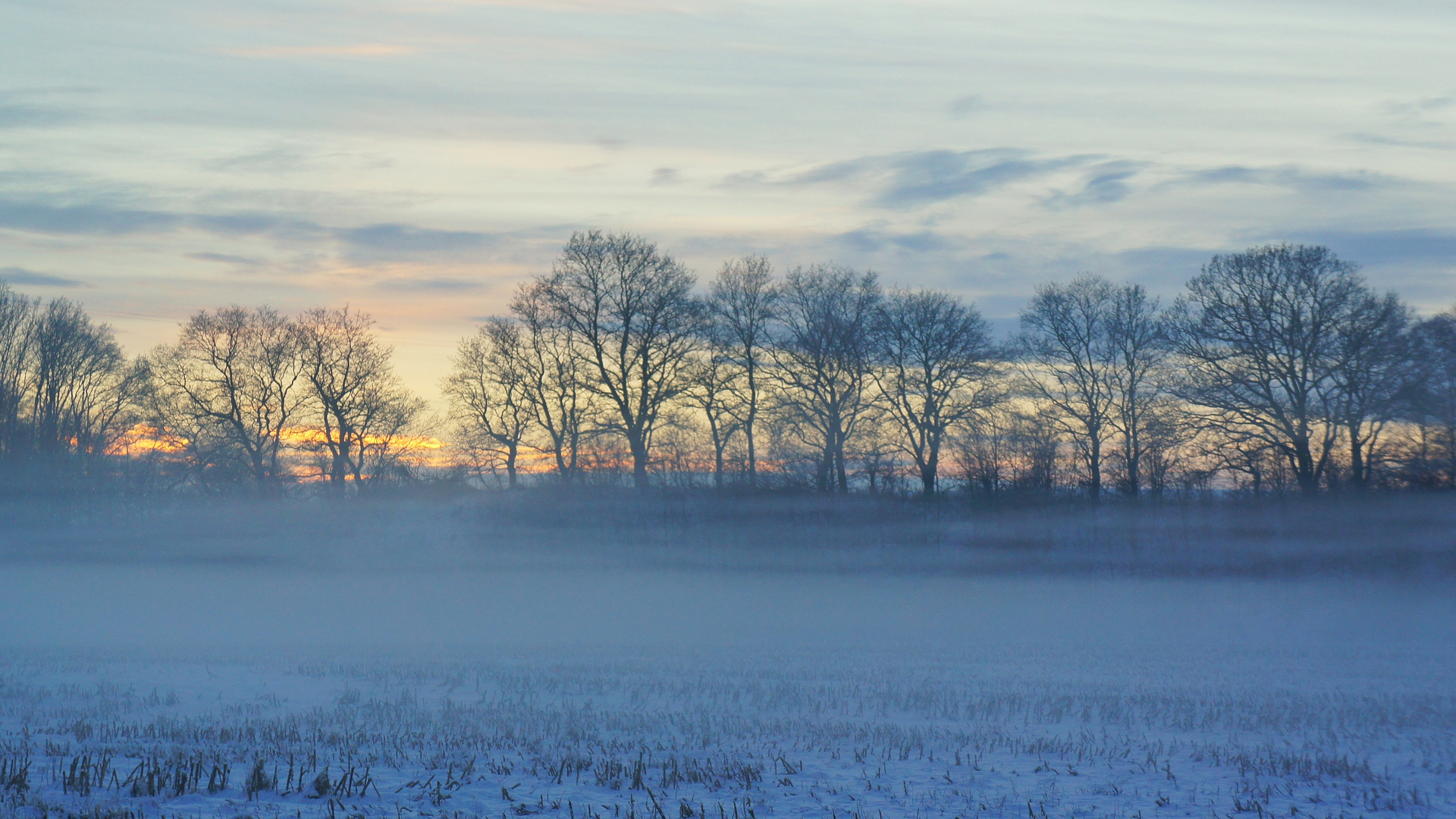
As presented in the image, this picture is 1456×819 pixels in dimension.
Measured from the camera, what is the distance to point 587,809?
29.2ft

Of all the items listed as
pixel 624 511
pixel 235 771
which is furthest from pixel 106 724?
pixel 624 511

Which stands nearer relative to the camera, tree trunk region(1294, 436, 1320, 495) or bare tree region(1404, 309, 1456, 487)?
bare tree region(1404, 309, 1456, 487)

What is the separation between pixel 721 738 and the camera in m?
14.3

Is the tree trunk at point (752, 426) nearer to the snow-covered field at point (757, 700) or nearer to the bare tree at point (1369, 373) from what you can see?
the snow-covered field at point (757, 700)

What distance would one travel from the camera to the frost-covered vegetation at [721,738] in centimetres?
933

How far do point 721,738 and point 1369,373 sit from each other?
38.4m

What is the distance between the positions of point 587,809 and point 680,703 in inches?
407

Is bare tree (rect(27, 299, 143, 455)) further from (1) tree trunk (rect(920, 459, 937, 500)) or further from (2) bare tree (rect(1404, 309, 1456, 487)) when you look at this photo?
(2) bare tree (rect(1404, 309, 1456, 487))

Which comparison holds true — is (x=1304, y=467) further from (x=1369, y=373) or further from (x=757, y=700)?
(x=757, y=700)

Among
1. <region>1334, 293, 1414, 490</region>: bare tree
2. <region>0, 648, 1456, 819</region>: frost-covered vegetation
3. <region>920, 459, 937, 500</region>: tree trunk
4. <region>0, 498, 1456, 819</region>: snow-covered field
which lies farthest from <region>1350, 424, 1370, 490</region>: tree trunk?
<region>0, 648, 1456, 819</region>: frost-covered vegetation

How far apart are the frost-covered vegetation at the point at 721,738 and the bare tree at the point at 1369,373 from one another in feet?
59.3

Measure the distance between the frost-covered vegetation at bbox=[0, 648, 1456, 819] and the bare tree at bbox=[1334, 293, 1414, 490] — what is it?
59.3 ft

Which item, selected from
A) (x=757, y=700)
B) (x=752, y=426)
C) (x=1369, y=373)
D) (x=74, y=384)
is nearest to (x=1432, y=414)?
(x=1369, y=373)

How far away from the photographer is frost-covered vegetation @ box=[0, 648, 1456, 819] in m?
9.33
